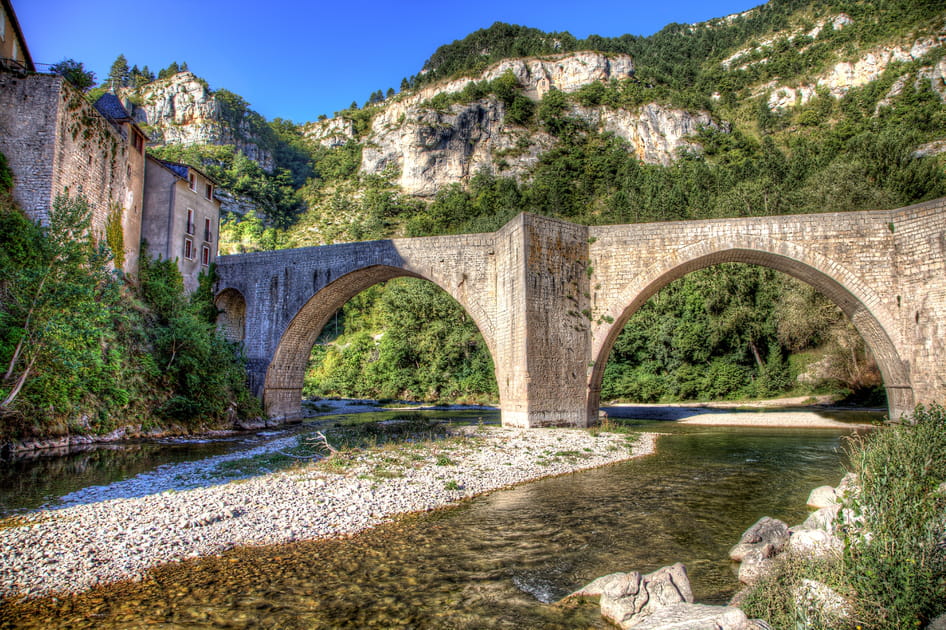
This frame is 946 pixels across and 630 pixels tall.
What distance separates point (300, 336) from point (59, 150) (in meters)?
9.57

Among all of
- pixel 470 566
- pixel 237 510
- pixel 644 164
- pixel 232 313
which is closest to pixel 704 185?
pixel 644 164

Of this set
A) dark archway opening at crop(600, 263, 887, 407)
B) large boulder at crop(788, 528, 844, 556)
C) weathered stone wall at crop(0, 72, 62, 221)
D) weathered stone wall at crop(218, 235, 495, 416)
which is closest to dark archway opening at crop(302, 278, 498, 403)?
dark archway opening at crop(600, 263, 887, 407)

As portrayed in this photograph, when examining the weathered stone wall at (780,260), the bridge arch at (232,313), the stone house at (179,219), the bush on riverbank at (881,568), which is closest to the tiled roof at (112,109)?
the stone house at (179,219)

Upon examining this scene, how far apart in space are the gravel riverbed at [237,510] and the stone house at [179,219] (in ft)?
43.8

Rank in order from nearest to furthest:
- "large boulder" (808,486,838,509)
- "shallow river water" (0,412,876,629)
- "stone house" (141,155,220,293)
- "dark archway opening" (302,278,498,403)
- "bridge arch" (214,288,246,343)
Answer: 1. "shallow river water" (0,412,876,629)
2. "large boulder" (808,486,838,509)
3. "stone house" (141,155,220,293)
4. "bridge arch" (214,288,246,343)
5. "dark archway opening" (302,278,498,403)

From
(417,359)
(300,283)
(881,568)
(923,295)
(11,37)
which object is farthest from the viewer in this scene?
(417,359)

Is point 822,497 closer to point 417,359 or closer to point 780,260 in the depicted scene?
point 780,260

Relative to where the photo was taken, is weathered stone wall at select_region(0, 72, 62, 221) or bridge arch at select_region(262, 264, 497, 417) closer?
weathered stone wall at select_region(0, 72, 62, 221)

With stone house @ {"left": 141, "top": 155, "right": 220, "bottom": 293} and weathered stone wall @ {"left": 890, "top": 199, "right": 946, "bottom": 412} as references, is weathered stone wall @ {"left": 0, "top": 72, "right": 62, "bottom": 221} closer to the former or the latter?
stone house @ {"left": 141, "top": 155, "right": 220, "bottom": 293}

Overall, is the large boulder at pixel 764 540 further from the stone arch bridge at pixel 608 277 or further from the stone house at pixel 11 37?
the stone house at pixel 11 37

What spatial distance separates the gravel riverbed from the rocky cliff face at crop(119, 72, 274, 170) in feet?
263

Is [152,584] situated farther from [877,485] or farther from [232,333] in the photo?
[232,333]

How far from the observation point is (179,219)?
20.3m

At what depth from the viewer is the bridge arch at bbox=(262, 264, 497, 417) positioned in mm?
19703
